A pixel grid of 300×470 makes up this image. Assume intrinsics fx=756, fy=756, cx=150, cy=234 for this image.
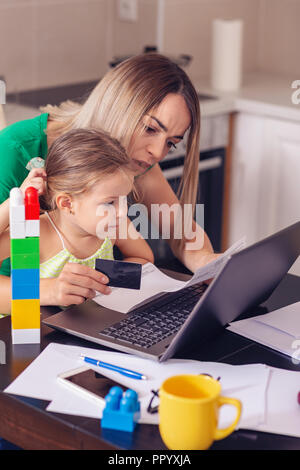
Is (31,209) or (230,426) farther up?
(31,209)

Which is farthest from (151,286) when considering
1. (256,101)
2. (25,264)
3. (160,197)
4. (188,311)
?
(256,101)

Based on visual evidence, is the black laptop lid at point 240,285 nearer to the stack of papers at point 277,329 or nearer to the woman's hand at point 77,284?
the stack of papers at point 277,329

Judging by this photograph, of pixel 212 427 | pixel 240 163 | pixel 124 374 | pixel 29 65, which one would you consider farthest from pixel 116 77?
pixel 240 163

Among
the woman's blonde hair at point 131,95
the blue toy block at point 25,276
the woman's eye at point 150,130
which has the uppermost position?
the woman's blonde hair at point 131,95

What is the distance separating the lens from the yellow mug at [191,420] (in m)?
0.99

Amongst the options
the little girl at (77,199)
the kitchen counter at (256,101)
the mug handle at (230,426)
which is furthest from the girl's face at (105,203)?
the kitchen counter at (256,101)

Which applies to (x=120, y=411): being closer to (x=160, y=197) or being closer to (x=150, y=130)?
(x=150, y=130)

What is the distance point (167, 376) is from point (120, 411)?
176mm

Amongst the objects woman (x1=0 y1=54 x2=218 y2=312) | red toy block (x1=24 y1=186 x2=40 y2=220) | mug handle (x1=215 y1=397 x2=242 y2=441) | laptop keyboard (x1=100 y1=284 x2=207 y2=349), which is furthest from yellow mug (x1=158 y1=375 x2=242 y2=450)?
woman (x1=0 y1=54 x2=218 y2=312)

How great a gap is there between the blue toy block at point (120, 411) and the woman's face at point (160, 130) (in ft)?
2.61

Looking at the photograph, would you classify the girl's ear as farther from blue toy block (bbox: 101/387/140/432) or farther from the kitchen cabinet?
the kitchen cabinet

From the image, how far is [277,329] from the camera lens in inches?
56.3

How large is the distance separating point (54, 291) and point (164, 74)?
62 cm

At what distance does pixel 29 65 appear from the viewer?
295 centimetres
